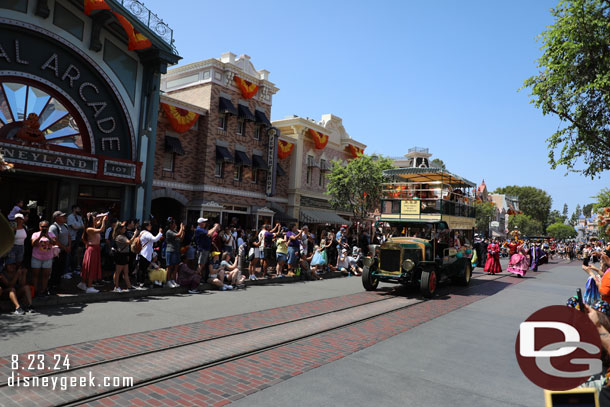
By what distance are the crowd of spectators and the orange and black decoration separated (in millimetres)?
7181

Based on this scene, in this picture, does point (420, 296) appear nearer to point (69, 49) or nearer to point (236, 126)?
point (69, 49)

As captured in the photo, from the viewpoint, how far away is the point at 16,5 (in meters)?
12.7

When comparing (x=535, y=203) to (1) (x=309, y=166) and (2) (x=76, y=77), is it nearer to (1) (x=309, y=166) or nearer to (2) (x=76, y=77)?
(1) (x=309, y=166)

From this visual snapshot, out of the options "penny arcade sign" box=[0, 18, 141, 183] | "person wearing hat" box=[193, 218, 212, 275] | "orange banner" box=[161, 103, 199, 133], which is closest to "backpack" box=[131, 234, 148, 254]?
"person wearing hat" box=[193, 218, 212, 275]

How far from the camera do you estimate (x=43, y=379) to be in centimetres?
450

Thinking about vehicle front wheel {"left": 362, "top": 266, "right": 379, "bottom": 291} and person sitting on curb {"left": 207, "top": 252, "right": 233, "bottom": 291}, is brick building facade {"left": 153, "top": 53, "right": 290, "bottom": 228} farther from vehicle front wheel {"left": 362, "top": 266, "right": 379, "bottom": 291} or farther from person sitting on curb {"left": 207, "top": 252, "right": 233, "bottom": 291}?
vehicle front wheel {"left": 362, "top": 266, "right": 379, "bottom": 291}

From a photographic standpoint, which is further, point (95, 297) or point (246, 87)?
point (246, 87)

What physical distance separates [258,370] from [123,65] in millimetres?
14835

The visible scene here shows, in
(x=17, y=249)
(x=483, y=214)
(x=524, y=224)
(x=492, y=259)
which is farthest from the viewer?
(x=524, y=224)

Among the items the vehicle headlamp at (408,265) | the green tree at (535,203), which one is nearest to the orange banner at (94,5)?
the vehicle headlamp at (408,265)

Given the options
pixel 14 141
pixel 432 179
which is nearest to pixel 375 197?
pixel 432 179

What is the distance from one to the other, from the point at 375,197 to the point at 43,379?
83.0ft

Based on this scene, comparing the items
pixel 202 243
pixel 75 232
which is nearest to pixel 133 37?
pixel 75 232

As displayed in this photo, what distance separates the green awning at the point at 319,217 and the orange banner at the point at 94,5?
19373mm
